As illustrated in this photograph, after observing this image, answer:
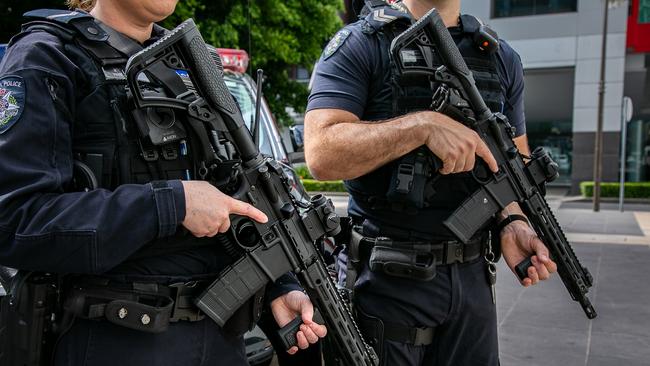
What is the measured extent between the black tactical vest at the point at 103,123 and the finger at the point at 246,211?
0.14 metres

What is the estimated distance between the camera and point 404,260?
183 cm

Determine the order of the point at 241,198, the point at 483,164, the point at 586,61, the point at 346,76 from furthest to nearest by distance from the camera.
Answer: the point at 586,61 < the point at 483,164 < the point at 346,76 < the point at 241,198

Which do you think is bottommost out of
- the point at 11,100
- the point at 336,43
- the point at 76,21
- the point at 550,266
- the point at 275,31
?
the point at 275,31

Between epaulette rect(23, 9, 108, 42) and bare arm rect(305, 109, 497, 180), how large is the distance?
0.69 meters

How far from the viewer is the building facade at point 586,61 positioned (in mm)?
15742

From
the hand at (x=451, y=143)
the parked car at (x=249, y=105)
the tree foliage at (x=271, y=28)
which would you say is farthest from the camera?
the tree foliage at (x=271, y=28)

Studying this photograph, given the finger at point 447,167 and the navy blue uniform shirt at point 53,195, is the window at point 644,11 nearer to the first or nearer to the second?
the finger at point 447,167

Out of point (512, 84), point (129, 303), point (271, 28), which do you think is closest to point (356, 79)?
point (512, 84)

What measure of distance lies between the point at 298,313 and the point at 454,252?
1.93 feet

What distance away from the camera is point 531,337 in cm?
446

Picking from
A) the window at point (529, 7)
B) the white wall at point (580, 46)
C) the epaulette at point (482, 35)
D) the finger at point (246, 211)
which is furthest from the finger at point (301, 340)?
the window at point (529, 7)

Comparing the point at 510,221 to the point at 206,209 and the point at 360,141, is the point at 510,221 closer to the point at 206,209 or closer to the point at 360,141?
the point at 360,141

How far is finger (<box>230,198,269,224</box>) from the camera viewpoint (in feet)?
4.58

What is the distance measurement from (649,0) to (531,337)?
1405cm
